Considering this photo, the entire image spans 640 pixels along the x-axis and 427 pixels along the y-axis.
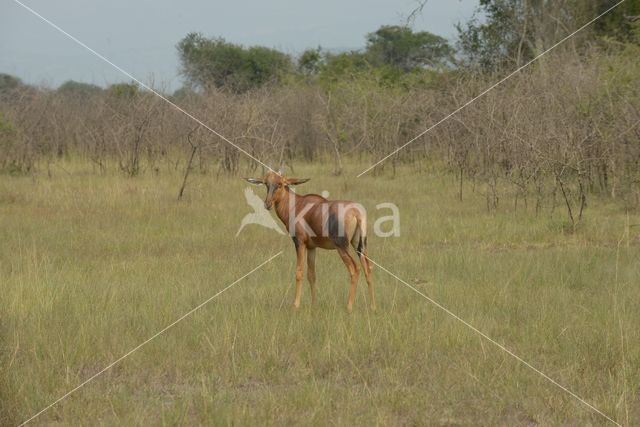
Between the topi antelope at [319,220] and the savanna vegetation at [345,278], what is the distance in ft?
1.73

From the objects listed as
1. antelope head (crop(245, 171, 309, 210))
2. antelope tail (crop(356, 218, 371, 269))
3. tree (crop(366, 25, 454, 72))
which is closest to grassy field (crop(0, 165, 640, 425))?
antelope tail (crop(356, 218, 371, 269))

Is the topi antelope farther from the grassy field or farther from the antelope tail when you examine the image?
the grassy field

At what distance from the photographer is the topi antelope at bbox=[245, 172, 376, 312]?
5.75 meters

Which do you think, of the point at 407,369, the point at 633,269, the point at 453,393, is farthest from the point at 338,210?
the point at 633,269

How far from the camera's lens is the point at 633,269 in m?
7.98

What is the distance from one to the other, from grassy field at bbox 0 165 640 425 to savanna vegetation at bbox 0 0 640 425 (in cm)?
2

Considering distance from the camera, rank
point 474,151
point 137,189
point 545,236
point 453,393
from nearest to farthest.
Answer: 1. point 453,393
2. point 545,236
3. point 137,189
4. point 474,151

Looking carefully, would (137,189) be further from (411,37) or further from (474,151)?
(411,37)

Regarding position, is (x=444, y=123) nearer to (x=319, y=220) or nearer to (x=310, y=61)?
(x=319, y=220)

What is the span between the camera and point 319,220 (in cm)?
579

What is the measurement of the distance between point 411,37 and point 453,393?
45091 mm
